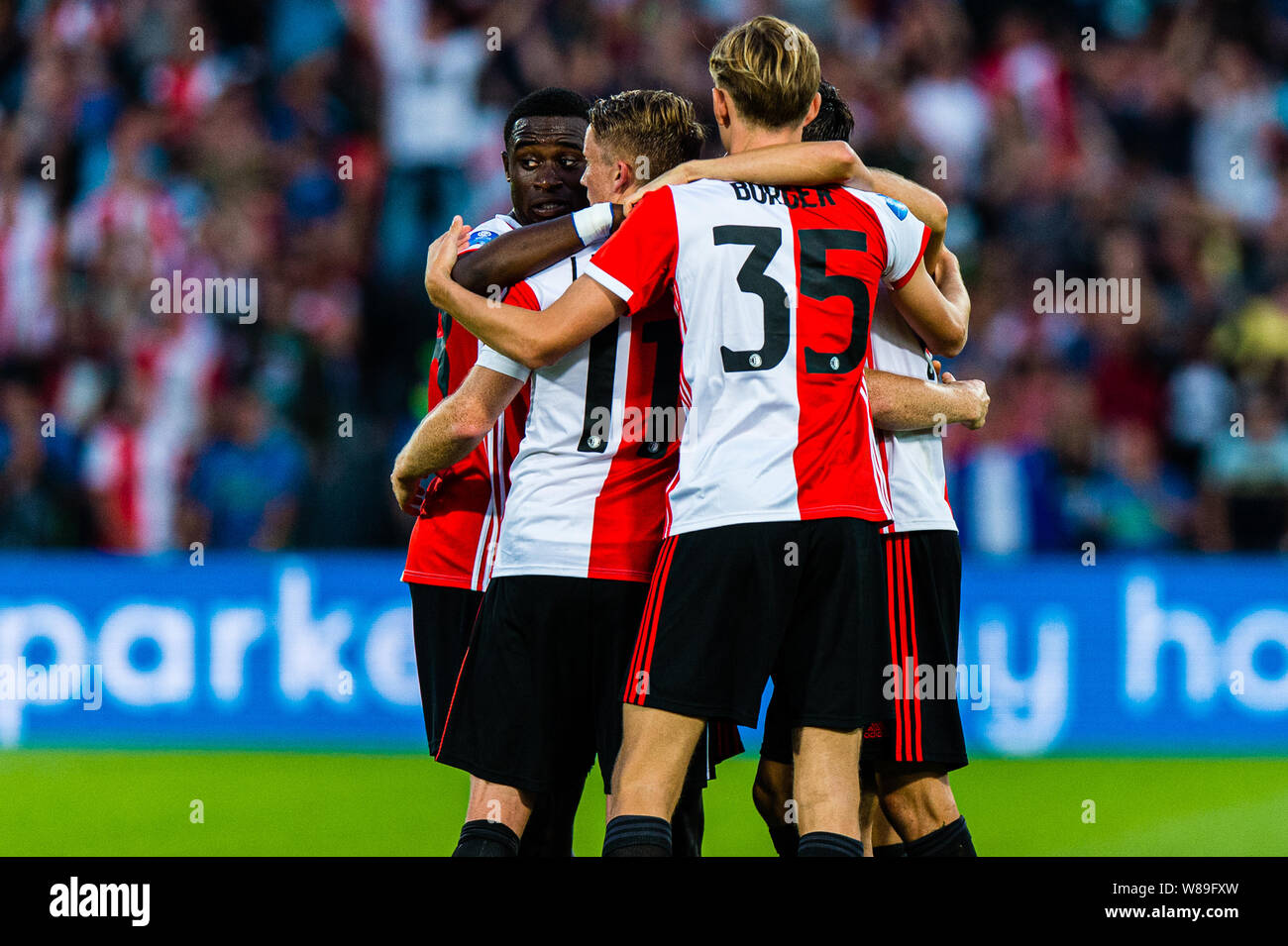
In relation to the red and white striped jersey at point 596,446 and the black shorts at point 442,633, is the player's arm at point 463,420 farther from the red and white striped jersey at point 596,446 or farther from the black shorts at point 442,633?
A: the black shorts at point 442,633

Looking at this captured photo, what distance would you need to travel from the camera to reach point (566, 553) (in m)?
3.83

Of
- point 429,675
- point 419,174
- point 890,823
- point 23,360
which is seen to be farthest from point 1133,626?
Result: point 23,360

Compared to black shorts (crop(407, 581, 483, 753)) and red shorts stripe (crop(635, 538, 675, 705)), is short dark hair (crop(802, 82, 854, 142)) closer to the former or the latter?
red shorts stripe (crop(635, 538, 675, 705))

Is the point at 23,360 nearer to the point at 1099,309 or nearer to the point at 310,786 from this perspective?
the point at 310,786

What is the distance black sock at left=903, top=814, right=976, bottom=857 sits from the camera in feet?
13.5

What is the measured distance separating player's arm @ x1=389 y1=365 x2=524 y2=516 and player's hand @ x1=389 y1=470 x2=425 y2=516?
88mm

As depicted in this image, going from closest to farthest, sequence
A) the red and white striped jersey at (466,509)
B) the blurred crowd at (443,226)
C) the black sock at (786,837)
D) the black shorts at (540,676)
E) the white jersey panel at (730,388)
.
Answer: the white jersey panel at (730,388) → the black shorts at (540,676) → the red and white striped jersey at (466,509) → the black sock at (786,837) → the blurred crowd at (443,226)

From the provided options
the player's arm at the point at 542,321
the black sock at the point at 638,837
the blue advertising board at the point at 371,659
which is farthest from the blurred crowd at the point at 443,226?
the black sock at the point at 638,837

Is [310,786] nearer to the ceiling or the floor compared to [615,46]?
nearer to the floor

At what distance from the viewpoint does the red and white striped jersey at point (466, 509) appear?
4.26 meters

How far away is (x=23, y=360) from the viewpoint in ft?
32.6

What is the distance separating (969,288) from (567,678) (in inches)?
272

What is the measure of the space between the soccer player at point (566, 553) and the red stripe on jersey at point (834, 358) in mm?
436

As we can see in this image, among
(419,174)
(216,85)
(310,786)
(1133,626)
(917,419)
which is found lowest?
(310,786)
